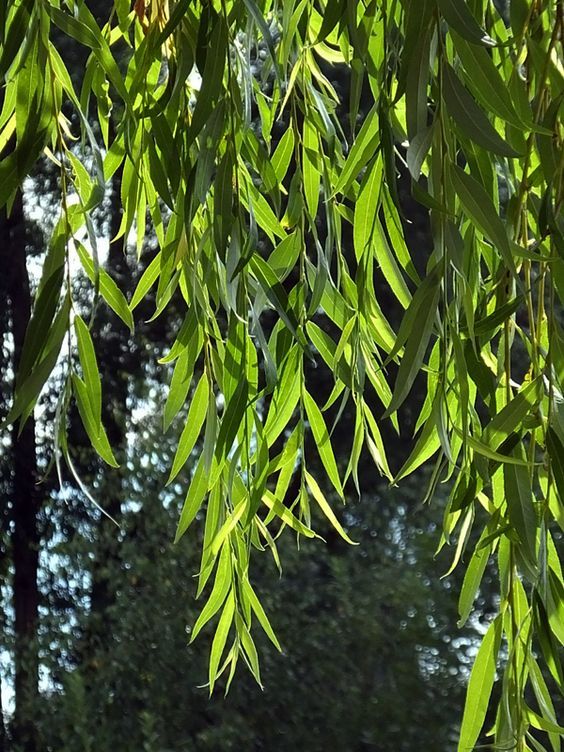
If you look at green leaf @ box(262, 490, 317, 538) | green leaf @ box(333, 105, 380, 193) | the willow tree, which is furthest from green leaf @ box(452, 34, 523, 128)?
green leaf @ box(262, 490, 317, 538)

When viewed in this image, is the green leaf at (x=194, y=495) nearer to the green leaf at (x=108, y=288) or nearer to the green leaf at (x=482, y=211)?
the green leaf at (x=108, y=288)

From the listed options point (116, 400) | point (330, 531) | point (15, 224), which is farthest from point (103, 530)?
point (15, 224)

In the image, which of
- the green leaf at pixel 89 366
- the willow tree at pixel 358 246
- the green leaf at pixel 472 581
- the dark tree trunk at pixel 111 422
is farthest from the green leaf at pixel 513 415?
the dark tree trunk at pixel 111 422

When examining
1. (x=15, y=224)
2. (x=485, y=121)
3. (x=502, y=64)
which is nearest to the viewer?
(x=485, y=121)

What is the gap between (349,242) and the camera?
222 centimetres

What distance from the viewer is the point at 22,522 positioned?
233 centimetres

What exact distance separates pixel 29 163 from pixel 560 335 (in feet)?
0.83

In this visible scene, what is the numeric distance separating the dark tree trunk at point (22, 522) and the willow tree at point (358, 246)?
1.64m

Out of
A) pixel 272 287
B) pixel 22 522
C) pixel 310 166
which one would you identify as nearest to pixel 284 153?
pixel 310 166

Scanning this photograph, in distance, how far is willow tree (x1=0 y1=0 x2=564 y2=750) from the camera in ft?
Result: 1.42

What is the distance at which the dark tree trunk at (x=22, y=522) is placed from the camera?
2.19 meters

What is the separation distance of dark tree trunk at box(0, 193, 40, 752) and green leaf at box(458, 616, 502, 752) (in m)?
1.79

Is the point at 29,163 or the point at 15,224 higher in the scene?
the point at 15,224

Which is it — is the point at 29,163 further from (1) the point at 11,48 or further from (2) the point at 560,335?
(2) the point at 560,335
